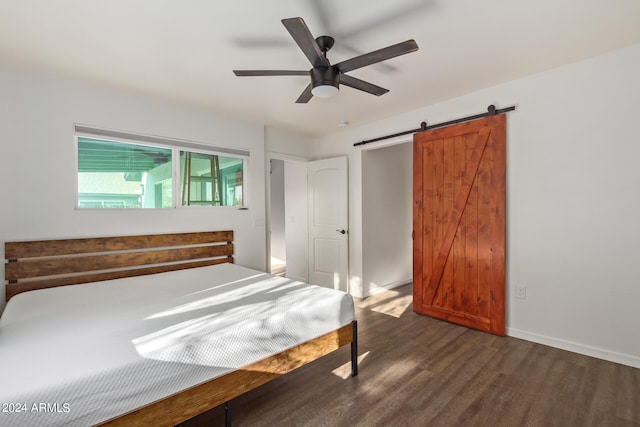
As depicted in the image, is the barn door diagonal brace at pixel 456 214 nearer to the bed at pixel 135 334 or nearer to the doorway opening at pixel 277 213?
the bed at pixel 135 334

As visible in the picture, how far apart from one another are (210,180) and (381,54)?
2.74m

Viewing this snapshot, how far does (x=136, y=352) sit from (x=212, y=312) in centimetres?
51

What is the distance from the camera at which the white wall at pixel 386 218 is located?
4.28 metres

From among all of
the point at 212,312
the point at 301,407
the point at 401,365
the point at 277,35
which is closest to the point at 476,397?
the point at 401,365

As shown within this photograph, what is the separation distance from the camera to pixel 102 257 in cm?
292

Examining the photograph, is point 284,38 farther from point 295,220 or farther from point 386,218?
point 295,220

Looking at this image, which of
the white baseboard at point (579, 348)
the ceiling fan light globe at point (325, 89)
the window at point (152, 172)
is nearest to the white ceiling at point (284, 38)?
the ceiling fan light globe at point (325, 89)

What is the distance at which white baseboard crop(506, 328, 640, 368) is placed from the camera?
2287 millimetres

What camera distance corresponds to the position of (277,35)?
2.05 meters

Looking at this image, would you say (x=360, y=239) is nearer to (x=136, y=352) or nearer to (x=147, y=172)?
(x=147, y=172)

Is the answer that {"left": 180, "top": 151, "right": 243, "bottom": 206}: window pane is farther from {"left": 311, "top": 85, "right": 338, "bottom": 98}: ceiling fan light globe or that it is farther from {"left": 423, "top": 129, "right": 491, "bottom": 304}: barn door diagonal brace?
{"left": 423, "top": 129, "right": 491, "bottom": 304}: barn door diagonal brace

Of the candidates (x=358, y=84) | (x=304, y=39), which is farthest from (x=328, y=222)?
(x=304, y=39)

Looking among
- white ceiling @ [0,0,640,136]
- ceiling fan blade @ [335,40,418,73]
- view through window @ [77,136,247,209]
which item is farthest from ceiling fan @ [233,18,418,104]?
view through window @ [77,136,247,209]

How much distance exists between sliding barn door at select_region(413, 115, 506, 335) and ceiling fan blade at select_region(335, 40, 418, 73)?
1696 millimetres
